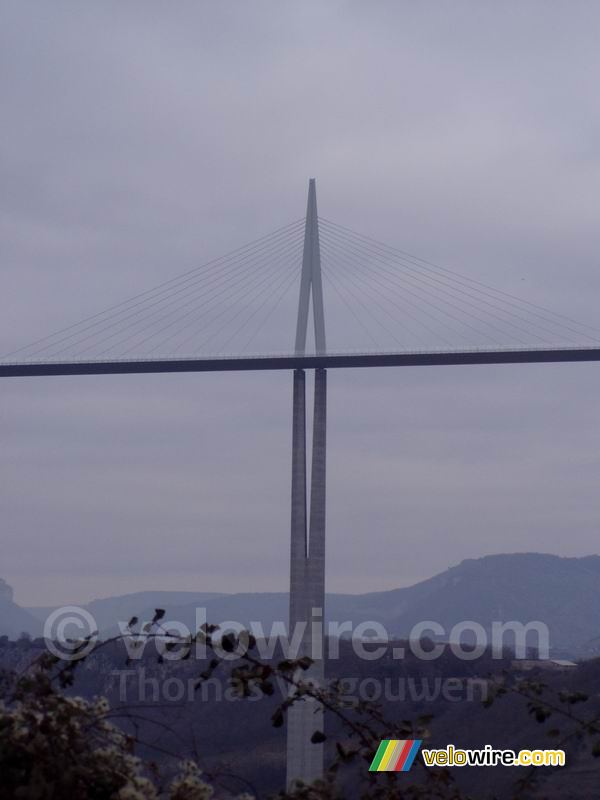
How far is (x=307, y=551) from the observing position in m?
36.0

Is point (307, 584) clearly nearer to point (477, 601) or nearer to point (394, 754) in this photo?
point (394, 754)

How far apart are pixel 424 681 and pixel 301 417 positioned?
90.4 ft

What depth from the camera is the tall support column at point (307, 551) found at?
116 feet

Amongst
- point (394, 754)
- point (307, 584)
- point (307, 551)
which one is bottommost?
point (394, 754)

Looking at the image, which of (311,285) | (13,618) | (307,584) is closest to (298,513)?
(307,584)

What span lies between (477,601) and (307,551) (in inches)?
5433

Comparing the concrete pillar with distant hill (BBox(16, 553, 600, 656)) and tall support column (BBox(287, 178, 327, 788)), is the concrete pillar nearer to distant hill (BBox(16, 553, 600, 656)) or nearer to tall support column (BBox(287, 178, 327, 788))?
tall support column (BBox(287, 178, 327, 788))

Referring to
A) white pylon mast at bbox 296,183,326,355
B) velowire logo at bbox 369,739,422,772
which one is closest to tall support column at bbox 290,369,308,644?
white pylon mast at bbox 296,183,326,355

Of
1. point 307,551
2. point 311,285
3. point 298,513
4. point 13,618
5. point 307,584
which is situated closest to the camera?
point 307,584

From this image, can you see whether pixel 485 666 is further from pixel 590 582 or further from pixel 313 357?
pixel 590 582

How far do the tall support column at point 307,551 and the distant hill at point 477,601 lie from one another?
104m

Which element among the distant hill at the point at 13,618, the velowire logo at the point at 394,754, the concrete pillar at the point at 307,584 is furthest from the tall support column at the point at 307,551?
the distant hill at the point at 13,618

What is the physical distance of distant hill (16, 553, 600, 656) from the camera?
151125mm

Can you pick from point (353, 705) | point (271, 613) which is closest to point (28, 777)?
point (353, 705)
